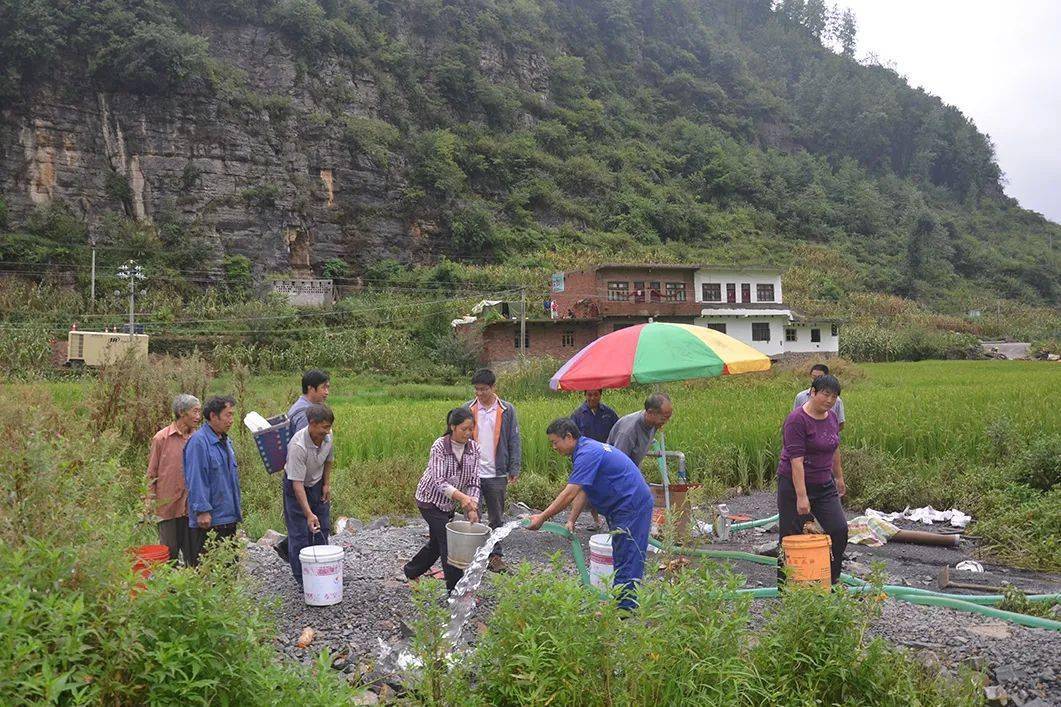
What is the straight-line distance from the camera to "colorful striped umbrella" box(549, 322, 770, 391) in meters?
7.70

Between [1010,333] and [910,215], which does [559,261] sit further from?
[910,215]

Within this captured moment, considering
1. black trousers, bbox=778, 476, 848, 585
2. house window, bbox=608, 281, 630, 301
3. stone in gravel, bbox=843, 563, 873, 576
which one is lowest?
stone in gravel, bbox=843, 563, 873, 576

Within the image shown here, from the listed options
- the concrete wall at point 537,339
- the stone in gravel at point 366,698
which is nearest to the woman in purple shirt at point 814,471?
the stone in gravel at point 366,698

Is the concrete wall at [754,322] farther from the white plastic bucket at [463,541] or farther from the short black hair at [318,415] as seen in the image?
the short black hair at [318,415]

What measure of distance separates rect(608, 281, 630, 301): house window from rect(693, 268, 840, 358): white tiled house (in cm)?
439

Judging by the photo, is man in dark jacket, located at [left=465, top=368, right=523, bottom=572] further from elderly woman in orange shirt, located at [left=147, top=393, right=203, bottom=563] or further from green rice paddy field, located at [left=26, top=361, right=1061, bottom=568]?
green rice paddy field, located at [left=26, top=361, right=1061, bottom=568]

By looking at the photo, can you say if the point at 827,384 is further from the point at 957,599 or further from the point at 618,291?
the point at 618,291

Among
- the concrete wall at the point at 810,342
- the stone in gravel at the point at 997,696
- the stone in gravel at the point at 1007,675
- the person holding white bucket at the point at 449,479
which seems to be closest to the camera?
the stone in gravel at the point at 997,696

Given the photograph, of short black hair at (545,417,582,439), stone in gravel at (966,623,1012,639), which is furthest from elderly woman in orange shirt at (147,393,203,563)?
stone in gravel at (966,623,1012,639)

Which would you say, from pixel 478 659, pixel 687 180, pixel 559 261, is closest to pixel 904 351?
pixel 559 261

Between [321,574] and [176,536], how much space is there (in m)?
1.40

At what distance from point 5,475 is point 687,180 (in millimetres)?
70779

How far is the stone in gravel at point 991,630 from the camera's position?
523 centimetres

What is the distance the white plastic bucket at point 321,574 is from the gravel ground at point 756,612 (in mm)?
115
